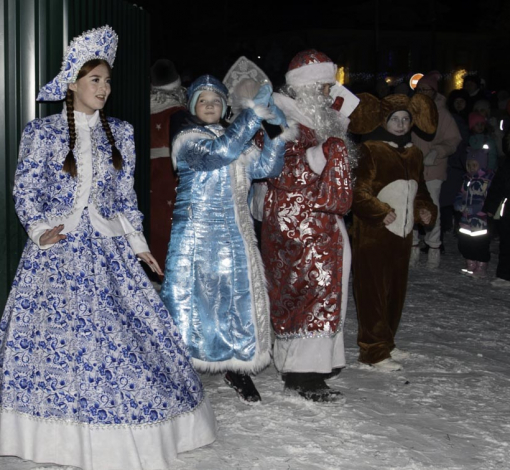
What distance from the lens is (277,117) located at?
4.66 metres

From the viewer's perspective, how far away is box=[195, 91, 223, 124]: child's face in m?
4.71

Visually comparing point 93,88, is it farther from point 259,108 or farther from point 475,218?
point 475,218

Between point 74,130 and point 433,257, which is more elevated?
point 74,130

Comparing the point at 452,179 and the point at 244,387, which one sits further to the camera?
the point at 452,179

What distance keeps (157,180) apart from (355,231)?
2.36m

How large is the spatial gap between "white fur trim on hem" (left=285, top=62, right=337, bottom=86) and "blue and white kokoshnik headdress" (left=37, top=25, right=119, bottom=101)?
1.29m

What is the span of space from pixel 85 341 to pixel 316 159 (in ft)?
5.61

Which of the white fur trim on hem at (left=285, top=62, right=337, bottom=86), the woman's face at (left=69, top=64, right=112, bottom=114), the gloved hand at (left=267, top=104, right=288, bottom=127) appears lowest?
the gloved hand at (left=267, top=104, right=288, bottom=127)

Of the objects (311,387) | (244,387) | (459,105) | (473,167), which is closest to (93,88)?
(244,387)

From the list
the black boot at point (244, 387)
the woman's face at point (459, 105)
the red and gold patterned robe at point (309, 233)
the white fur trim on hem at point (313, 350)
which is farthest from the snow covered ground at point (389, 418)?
the woman's face at point (459, 105)

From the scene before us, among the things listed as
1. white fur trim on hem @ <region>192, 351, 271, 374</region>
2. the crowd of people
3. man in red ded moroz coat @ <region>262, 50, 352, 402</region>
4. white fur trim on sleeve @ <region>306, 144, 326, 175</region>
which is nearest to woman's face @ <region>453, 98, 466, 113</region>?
the crowd of people

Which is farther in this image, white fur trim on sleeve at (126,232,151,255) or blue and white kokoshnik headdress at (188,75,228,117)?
blue and white kokoshnik headdress at (188,75,228,117)

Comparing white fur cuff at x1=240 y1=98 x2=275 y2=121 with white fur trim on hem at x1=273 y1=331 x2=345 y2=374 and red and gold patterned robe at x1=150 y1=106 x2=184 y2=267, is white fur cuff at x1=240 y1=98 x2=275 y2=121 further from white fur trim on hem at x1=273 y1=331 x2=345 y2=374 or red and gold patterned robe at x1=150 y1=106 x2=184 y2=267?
red and gold patterned robe at x1=150 y1=106 x2=184 y2=267

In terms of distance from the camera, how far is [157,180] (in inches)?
291
